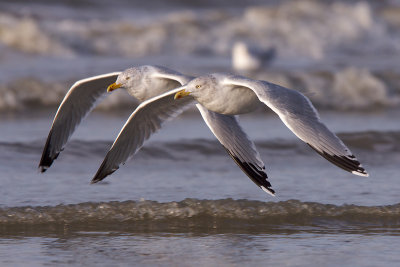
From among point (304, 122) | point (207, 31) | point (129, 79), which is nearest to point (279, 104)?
point (304, 122)

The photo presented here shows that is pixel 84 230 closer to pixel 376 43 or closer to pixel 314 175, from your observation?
pixel 314 175

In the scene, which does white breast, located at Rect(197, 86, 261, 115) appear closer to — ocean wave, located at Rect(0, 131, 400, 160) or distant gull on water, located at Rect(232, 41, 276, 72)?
ocean wave, located at Rect(0, 131, 400, 160)

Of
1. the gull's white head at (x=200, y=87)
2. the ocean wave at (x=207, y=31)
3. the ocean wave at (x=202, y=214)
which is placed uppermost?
the ocean wave at (x=207, y=31)

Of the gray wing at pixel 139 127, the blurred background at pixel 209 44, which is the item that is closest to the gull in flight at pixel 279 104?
the gray wing at pixel 139 127

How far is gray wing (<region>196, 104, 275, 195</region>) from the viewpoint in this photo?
18.3ft

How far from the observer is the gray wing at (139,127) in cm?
618

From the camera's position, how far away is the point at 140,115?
640 cm

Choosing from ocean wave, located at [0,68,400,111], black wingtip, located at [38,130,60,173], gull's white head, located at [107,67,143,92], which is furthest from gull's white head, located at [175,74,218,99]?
ocean wave, located at [0,68,400,111]

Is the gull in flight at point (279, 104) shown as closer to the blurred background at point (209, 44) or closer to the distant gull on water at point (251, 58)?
the blurred background at point (209, 44)

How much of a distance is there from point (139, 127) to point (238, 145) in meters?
0.81

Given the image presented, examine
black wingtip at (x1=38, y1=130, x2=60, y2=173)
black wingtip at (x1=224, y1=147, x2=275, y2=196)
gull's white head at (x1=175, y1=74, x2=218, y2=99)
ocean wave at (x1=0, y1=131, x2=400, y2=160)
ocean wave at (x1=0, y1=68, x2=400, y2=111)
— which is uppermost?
ocean wave at (x1=0, y1=68, x2=400, y2=111)

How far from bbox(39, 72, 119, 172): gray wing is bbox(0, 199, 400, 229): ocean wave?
771 mm

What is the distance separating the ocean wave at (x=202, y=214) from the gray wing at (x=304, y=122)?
2.83ft

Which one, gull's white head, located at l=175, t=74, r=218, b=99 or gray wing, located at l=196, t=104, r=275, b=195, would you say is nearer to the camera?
gray wing, located at l=196, t=104, r=275, b=195
